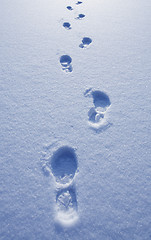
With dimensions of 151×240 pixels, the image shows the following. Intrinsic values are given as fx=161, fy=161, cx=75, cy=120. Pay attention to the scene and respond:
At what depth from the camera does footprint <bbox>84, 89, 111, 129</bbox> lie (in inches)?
36.1

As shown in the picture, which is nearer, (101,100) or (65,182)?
(65,182)

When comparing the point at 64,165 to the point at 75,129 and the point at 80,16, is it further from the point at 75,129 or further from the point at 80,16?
the point at 80,16

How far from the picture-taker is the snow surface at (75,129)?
68cm

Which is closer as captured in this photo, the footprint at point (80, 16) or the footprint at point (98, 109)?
the footprint at point (98, 109)

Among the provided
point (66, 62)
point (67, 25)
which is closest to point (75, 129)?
point (66, 62)

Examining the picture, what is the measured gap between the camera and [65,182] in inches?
30.1

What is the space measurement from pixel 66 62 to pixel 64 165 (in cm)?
75

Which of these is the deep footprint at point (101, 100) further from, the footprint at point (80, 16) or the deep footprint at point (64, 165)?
the footprint at point (80, 16)

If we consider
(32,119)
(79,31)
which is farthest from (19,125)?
(79,31)

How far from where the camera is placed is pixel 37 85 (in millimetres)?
1052

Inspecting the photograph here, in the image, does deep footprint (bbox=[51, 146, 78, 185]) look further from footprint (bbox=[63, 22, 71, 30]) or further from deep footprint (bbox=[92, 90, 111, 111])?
footprint (bbox=[63, 22, 71, 30])

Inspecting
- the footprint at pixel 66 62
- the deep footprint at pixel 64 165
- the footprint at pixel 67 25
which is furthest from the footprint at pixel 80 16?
the deep footprint at pixel 64 165

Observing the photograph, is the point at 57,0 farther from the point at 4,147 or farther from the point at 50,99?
the point at 4,147

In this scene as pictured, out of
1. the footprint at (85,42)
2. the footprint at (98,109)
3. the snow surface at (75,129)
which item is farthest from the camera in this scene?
the footprint at (85,42)
